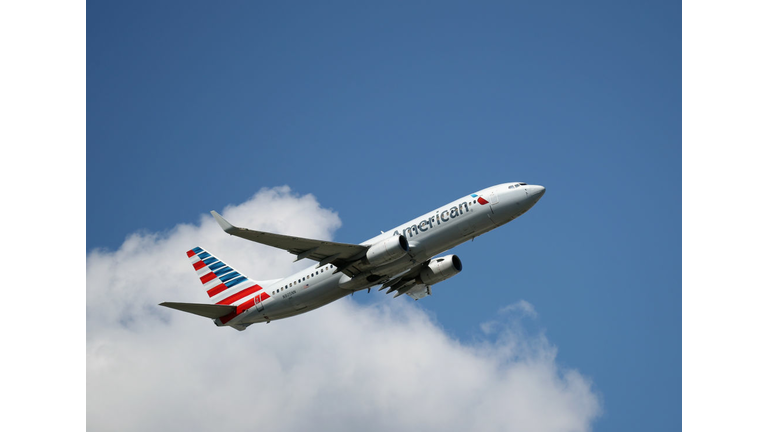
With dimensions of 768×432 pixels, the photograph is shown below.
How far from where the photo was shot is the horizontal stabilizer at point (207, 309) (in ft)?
160

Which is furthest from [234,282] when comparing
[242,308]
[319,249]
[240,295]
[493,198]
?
[493,198]

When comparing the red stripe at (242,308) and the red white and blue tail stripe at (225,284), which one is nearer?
the red stripe at (242,308)

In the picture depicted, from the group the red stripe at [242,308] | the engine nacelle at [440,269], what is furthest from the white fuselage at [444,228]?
the engine nacelle at [440,269]

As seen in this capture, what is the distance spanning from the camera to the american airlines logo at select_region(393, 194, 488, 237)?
44.3 m

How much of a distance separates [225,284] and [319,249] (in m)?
14.0

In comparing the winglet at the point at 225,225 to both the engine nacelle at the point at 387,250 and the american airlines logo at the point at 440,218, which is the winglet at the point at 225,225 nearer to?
the engine nacelle at the point at 387,250

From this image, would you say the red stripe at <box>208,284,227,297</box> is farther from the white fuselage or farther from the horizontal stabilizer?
the white fuselage

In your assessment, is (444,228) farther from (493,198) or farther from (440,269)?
(440,269)

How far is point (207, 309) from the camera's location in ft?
166

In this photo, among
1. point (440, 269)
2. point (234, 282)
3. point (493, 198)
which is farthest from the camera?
point (234, 282)

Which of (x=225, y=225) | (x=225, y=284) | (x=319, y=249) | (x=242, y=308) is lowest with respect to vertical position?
(x=242, y=308)

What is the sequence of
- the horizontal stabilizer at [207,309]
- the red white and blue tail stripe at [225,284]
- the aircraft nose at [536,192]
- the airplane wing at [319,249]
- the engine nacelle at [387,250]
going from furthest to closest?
the red white and blue tail stripe at [225,284], the horizontal stabilizer at [207,309], the aircraft nose at [536,192], the engine nacelle at [387,250], the airplane wing at [319,249]

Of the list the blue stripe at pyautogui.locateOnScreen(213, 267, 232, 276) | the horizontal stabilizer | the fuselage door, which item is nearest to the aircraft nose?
the fuselage door

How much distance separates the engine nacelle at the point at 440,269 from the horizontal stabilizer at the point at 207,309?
48.5ft
